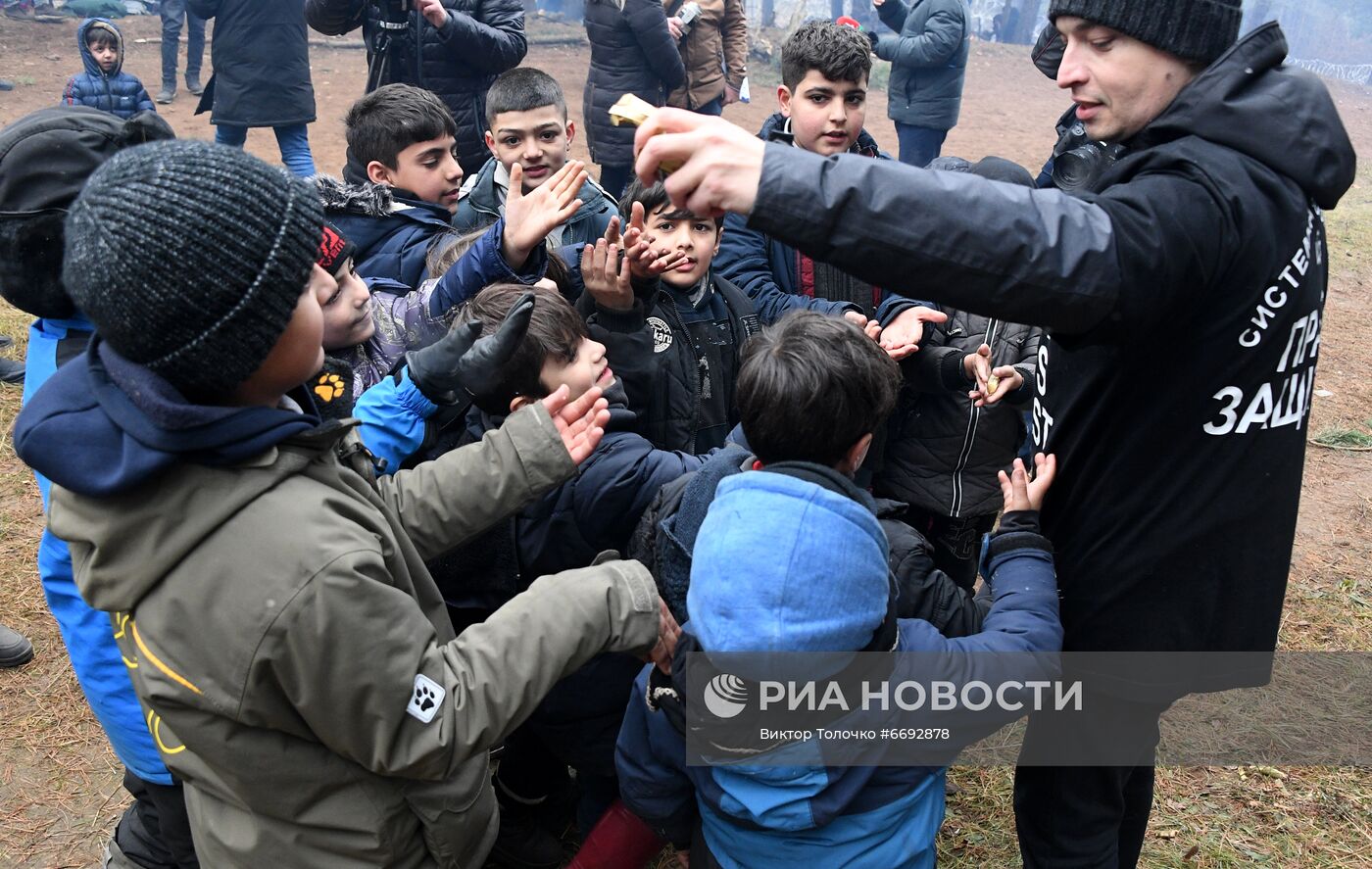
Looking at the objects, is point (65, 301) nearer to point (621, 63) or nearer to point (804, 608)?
point (804, 608)

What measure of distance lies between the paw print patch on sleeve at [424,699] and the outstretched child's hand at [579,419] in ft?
1.96

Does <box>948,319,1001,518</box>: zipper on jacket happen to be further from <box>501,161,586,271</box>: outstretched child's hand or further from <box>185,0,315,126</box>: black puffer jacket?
<box>185,0,315,126</box>: black puffer jacket

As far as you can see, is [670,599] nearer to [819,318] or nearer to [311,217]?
[819,318]

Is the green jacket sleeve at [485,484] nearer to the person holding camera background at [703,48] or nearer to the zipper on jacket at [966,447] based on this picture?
the zipper on jacket at [966,447]

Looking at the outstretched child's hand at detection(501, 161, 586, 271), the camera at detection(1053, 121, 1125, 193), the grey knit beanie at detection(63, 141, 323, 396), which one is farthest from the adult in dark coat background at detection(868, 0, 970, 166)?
the grey knit beanie at detection(63, 141, 323, 396)

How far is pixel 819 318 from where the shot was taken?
1.99 metres

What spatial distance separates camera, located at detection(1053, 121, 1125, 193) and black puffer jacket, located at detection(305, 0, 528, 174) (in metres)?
2.86

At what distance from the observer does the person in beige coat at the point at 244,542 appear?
1.32 meters

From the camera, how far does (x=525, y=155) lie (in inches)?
154

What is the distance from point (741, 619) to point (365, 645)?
592 mm

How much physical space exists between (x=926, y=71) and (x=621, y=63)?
2.48 m

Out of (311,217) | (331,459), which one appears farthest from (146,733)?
(311,217)

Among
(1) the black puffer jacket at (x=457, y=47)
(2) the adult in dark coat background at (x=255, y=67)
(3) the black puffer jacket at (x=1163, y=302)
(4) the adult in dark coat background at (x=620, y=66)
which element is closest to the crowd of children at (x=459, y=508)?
(3) the black puffer jacket at (x=1163, y=302)

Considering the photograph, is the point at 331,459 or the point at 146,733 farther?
the point at 146,733
